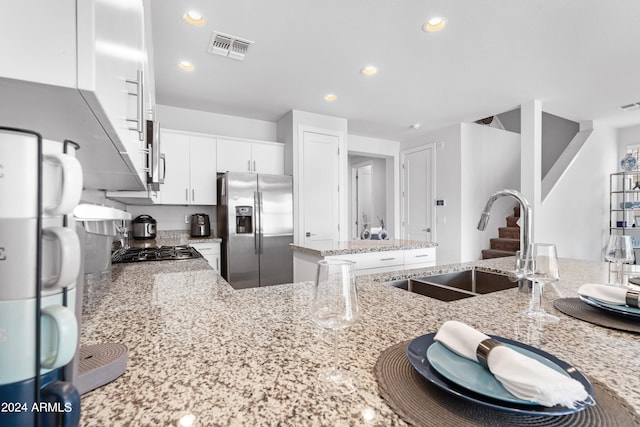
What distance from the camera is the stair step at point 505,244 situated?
15.2 feet

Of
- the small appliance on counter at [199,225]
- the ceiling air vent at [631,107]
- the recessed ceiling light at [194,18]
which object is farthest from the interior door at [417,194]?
the recessed ceiling light at [194,18]

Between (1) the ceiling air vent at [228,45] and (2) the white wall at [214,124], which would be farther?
(2) the white wall at [214,124]

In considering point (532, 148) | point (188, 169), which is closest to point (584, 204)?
point (532, 148)

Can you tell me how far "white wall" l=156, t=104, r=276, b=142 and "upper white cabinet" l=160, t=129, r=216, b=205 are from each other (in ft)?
1.36

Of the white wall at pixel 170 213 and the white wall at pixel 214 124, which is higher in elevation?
the white wall at pixel 214 124

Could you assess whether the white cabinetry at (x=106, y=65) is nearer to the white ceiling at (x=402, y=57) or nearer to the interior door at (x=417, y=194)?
the white ceiling at (x=402, y=57)

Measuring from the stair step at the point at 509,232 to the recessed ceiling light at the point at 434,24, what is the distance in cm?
365

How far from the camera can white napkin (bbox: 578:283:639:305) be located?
34.7 inches

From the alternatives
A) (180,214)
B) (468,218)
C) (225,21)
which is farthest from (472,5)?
(180,214)

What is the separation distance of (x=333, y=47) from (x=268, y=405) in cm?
277

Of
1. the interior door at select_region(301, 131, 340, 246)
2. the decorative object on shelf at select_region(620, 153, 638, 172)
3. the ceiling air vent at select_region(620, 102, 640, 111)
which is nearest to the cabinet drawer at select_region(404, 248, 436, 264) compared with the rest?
the interior door at select_region(301, 131, 340, 246)

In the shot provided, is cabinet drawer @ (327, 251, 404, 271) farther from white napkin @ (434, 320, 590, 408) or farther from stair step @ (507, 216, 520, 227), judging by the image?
stair step @ (507, 216, 520, 227)

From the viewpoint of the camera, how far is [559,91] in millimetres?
3602

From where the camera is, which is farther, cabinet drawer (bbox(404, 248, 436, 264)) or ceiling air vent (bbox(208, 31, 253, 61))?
cabinet drawer (bbox(404, 248, 436, 264))
